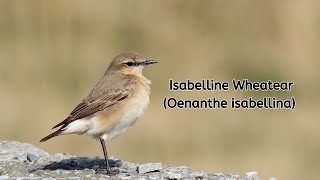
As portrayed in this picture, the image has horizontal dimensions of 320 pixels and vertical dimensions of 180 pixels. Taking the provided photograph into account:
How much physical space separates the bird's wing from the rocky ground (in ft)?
2.02

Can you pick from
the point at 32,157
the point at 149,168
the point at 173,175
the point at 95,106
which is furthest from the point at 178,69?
the point at 173,175

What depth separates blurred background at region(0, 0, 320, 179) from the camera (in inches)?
743

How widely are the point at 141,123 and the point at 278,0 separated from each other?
5.68m

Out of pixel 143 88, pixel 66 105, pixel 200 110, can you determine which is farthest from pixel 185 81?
pixel 143 88

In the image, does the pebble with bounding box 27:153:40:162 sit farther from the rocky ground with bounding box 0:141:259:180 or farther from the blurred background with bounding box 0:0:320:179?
the blurred background with bounding box 0:0:320:179

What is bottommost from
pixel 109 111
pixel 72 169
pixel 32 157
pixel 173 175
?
pixel 173 175

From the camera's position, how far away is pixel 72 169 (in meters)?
12.8

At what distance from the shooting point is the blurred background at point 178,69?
18.9m

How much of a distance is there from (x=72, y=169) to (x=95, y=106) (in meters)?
0.86

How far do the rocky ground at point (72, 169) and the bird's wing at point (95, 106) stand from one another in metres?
0.62

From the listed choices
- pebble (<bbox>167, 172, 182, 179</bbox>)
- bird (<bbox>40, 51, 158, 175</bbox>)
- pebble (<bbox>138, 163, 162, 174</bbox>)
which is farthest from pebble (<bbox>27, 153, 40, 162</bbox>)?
pebble (<bbox>167, 172, 182, 179</bbox>)

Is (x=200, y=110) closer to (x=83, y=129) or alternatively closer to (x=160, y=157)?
(x=160, y=157)

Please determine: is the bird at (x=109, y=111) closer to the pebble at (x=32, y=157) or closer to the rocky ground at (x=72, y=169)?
the rocky ground at (x=72, y=169)

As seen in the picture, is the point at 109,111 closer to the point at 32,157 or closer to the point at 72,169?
the point at 72,169
